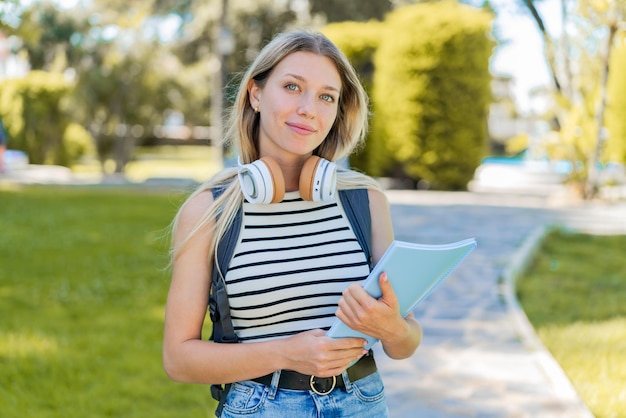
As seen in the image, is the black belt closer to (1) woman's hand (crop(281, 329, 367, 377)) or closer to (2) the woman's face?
(1) woman's hand (crop(281, 329, 367, 377))

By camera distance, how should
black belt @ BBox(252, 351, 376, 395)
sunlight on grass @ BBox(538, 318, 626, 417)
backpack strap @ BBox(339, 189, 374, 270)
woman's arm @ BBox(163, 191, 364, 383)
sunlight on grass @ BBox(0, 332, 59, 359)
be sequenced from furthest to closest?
sunlight on grass @ BBox(0, 332, 59, 359), sunlight on grass @ BBox(538, 318, 626, 417), backpack strap @ BBox(339, 189, 374, 270), black belt @ BBox(252, 351, 376, 395), woman's arm @ BBox(163, 191, 364, 383)

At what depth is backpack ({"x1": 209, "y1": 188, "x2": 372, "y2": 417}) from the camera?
185 cm

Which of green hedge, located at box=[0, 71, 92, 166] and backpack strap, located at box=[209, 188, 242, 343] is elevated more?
backpack strap, located at box=[209, 188, 242, 343]

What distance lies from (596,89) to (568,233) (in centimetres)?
558

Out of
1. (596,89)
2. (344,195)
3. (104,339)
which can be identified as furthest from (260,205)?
(596,89)

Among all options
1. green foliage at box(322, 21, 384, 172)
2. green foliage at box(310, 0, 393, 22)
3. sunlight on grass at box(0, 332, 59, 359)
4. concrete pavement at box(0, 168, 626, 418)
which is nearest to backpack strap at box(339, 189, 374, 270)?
concrete pavement at box(0, 168, 626, 418)

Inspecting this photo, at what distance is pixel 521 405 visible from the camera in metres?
4.15

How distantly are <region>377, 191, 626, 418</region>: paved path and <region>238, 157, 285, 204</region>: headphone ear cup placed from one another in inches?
95.4

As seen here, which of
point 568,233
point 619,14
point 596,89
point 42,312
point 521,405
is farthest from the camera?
point 596,89

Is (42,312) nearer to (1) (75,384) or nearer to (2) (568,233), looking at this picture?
(1) (75,384)

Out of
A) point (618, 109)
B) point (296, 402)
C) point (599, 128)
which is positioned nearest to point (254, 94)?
point (296, 402)

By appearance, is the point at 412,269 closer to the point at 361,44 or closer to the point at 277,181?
the point at 277,181

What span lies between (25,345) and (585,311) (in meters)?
4.37

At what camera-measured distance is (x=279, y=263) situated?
1.86 metres
